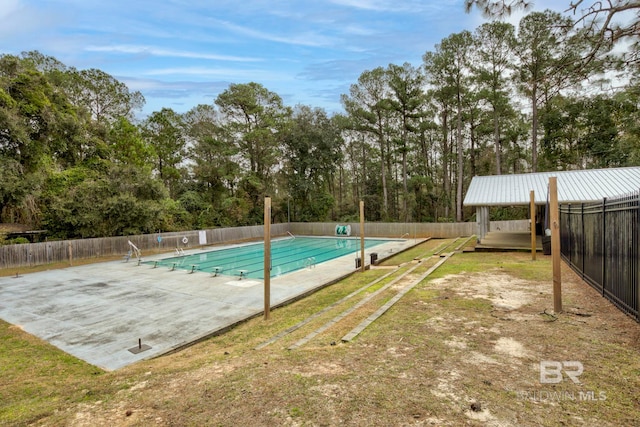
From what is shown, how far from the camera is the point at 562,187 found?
1293 cm

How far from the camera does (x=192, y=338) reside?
5.36 metres

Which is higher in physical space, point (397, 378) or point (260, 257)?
point (397, 378)

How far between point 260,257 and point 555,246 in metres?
14.5

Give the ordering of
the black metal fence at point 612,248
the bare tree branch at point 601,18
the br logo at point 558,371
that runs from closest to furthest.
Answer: the br logo at point 558,371
the black metal fence at point 612,248
the bare tree branch at point 601,18

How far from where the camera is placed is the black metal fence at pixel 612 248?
3574 millimetres

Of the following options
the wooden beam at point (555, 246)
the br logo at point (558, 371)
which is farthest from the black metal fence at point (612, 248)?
the br logo at point (558, 371)

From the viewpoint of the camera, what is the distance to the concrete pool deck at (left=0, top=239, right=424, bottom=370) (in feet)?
17.8

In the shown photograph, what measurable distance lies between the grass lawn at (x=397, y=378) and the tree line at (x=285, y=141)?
39.4ft

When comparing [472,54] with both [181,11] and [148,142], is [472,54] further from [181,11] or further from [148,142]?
[148,142]

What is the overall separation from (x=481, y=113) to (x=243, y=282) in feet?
74.8

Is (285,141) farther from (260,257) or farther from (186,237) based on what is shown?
(260,257)

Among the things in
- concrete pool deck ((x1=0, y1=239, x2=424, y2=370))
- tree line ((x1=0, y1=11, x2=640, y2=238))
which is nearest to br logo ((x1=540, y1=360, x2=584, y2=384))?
concrete pool deck ((x1=0, y1=239, x2=424, y2=370))
